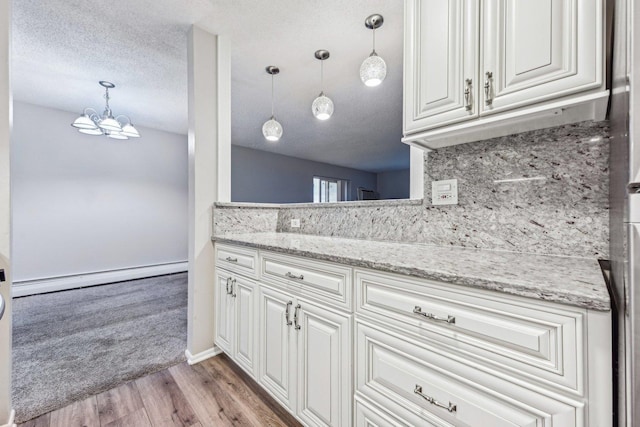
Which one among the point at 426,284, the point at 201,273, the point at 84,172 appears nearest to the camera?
the point at 426,284

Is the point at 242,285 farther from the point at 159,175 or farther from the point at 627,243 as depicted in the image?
the point at 159,175

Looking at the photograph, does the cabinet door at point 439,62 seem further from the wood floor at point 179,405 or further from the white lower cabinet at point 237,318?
the wood floor at point 179,405

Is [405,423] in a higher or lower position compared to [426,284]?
lower

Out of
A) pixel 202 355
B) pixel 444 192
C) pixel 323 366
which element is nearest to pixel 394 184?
pixel 444 192

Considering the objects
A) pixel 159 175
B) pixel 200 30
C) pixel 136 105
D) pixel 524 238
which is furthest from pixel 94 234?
pixel 524 238

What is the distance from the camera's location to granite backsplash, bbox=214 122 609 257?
97cm

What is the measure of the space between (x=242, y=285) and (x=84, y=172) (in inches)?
153

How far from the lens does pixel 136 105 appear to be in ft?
11.7

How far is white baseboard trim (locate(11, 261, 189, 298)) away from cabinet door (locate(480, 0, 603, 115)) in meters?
3.85

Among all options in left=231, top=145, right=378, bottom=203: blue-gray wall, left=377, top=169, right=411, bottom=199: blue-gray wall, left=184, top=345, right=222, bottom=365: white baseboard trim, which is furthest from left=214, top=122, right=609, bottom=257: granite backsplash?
left=377, top=169, right=411, bottom=199: blue-gray wall

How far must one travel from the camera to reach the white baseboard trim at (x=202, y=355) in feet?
6.28

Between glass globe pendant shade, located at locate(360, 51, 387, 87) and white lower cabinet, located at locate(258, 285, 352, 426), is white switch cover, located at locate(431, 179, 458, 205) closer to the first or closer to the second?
white lower cabinet, located at locate(258, 285, 352, 426)

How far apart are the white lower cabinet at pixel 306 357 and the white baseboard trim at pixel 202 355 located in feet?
2.38

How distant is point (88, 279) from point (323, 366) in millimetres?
4361
